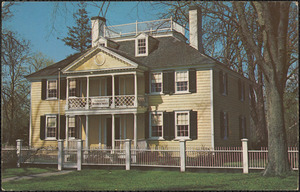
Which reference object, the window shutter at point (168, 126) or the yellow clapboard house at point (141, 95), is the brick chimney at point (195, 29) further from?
the window shutter at point (168, 126)

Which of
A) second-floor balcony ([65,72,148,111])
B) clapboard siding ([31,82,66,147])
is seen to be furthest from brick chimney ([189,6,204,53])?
clapboard siding ([31,82,66,147])

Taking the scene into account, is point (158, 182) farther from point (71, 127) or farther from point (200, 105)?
point (71, 127)

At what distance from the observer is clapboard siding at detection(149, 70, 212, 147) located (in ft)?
77.2

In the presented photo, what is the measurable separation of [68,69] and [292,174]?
16.5 meters

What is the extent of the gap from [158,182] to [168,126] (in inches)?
395

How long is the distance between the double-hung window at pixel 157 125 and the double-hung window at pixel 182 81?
216cm

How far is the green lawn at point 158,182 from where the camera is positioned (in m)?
12.9

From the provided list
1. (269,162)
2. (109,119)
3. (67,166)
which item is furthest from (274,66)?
(109,119)

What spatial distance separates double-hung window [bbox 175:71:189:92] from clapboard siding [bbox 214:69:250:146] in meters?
1.90

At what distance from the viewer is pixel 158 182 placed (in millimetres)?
14352

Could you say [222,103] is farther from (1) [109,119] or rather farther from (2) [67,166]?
(2) [67,166]

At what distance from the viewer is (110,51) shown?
24.4 m

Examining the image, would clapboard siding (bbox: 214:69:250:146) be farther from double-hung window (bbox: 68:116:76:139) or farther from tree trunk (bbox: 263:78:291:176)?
double-hung window (bbox: 68:116:76:139)

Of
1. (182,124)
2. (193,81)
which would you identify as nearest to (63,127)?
(182,124)
